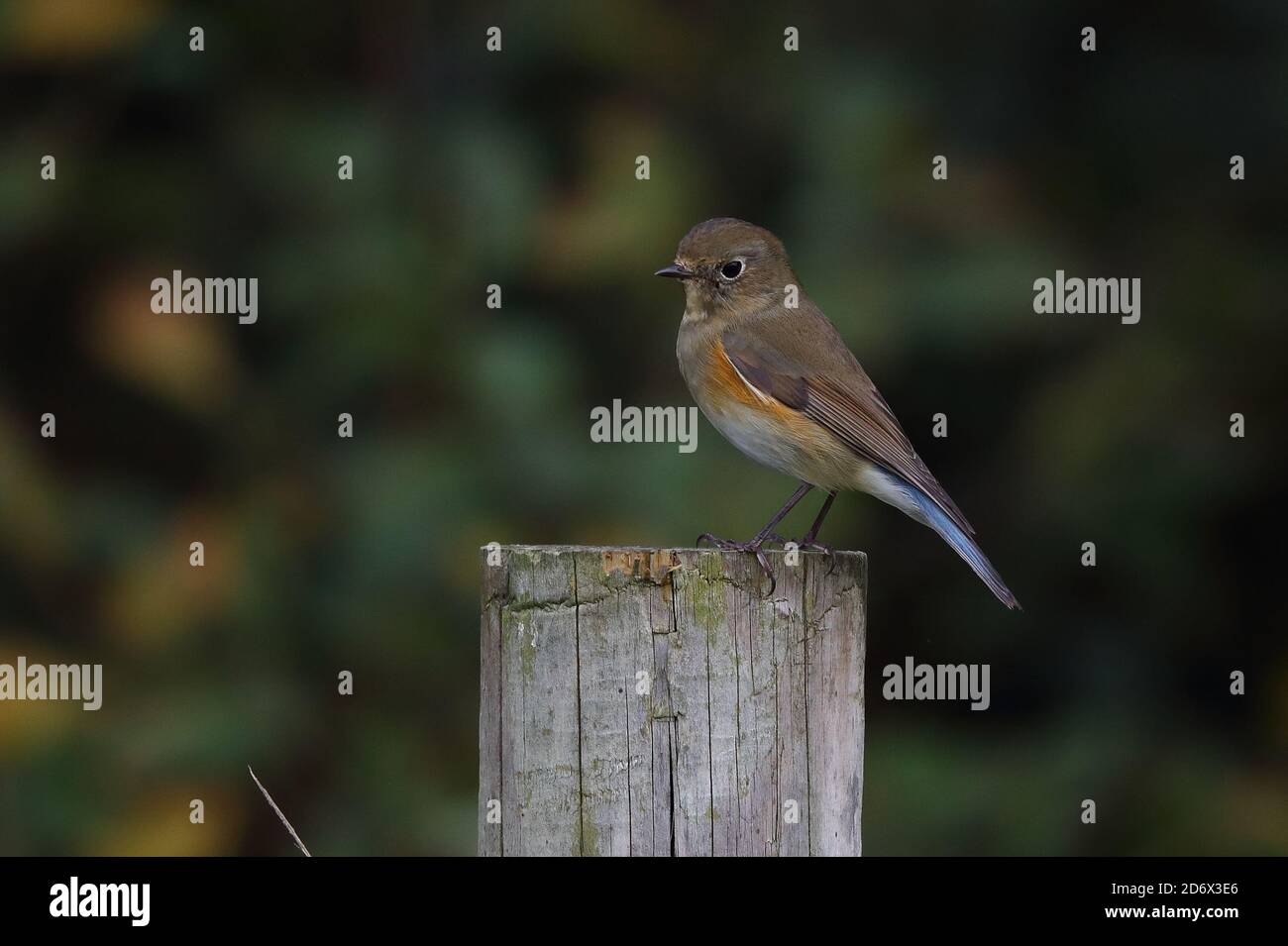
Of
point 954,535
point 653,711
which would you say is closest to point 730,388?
point 954,535

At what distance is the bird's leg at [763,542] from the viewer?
12.5ft

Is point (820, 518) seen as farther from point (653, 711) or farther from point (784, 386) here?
point (653, 711)

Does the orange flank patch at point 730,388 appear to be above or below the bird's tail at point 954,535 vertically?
above

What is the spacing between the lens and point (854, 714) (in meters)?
3.92

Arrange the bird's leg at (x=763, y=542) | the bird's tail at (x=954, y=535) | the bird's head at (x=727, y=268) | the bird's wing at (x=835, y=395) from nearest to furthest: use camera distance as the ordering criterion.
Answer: the bird's leg at (x=763, y=542)
the bird's tail at (x=954, y=535)
the bird's wing at (x=835, y=395)
the bird's head at (x=727, y=268)

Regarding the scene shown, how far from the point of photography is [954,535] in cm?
536

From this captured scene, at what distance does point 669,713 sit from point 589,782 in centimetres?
22

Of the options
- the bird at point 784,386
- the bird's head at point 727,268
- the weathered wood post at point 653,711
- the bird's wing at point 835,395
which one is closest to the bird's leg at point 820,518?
the bird at point 784,386

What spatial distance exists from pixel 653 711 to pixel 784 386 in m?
2.17

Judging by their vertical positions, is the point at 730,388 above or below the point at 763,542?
above

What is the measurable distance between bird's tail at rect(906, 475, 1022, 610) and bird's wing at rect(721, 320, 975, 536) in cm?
5

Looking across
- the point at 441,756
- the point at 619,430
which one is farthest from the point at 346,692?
the point at 619,430

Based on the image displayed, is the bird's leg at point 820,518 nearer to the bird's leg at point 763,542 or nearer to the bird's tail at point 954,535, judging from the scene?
the bird's leg at point 763,542

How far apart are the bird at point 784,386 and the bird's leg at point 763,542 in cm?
2
